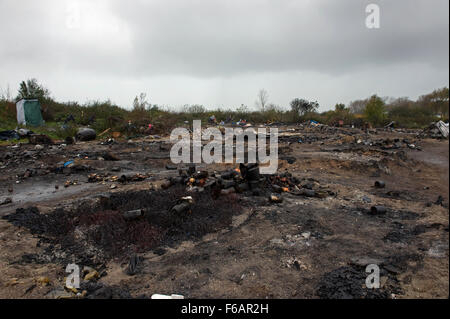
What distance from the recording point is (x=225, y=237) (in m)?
3.09

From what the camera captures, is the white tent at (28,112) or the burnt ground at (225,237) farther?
the white tent at (28,112)

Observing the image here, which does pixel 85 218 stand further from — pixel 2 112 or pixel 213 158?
pixel 2 112

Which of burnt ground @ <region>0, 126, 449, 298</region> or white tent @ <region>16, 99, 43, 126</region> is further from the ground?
white tent @ <region>16, 99, 43, 126</region>

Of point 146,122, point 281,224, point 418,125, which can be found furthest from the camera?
point 418,125

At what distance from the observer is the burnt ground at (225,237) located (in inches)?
86.3

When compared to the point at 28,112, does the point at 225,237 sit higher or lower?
lower

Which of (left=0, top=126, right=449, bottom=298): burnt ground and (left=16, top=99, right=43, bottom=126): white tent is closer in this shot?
(left=0, top=126, right=449, bottom=298): burnt ground

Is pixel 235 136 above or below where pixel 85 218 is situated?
above

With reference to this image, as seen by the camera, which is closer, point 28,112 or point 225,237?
point 225,237

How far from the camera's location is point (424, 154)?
8.77 metres

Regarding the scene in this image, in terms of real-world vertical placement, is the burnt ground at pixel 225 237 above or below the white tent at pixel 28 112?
below

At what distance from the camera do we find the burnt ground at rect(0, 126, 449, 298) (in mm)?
2191
